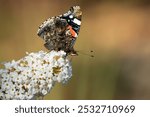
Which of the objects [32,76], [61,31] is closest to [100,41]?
[61,31]

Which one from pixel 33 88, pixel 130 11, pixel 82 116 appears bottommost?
pixel 82 116

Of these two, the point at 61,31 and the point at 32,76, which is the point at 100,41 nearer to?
the point at 61,31

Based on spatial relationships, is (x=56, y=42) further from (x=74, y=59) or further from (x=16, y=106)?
(x=16, y=106)

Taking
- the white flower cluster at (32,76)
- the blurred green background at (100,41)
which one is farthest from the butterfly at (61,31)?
the white flower cluster at (32,76)

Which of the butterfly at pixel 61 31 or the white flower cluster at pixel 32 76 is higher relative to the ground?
the butterfly at pixel 61 31

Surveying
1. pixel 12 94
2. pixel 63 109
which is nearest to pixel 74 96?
pixel 63 109

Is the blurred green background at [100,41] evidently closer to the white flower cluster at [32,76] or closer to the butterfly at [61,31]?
the butterfly at [61,31]

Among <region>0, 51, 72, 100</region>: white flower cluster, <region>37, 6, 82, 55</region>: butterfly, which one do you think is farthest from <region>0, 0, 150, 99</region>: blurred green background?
<region>0, 51, 72, 100</region>: white flower cluster
